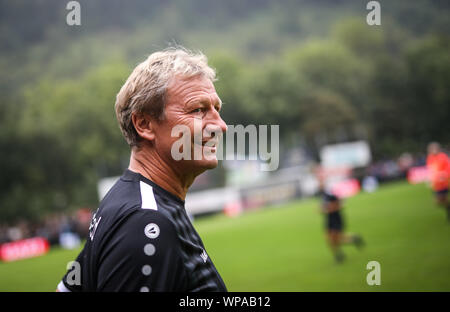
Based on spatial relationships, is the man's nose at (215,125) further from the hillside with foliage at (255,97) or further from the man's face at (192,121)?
the hillside with foliage at (255,97)

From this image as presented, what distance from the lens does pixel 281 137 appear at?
61.5 m

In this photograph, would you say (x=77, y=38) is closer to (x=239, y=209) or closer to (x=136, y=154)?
(x=239, y=209)

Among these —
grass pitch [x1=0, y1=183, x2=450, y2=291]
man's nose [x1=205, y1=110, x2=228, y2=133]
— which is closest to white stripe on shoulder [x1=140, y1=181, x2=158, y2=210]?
man's nose [x1=205, y1=110, x2=228, y2=133]

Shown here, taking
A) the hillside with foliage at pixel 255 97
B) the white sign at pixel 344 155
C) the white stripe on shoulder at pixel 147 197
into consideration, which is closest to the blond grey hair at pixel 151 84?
the white stripe on shoulder at pixel 147 197

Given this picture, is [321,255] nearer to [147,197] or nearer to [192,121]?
[192,121]

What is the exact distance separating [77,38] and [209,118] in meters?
126

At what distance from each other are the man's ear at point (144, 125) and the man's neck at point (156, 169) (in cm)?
7

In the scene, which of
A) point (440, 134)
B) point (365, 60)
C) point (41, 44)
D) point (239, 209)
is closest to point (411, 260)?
point (239, 209)

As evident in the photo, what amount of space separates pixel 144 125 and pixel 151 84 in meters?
0.21

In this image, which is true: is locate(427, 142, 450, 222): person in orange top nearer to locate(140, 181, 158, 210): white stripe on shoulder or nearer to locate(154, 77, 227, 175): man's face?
locate(154, 77, 227, 175): man's face

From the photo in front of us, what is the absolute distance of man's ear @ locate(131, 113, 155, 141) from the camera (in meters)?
2.18

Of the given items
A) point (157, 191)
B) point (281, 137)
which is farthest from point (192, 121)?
point (281, 137)

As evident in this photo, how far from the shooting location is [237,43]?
124 metres

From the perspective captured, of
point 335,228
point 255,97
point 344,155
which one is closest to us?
point 335,228
